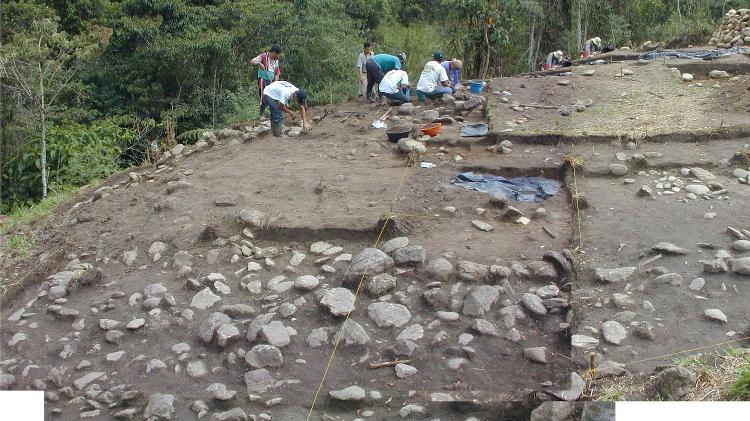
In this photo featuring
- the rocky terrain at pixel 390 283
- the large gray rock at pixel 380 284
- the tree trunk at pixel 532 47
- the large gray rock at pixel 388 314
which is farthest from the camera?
the tree trunk at pixel 532 47

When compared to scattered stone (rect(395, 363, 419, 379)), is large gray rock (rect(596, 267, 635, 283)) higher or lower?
higher

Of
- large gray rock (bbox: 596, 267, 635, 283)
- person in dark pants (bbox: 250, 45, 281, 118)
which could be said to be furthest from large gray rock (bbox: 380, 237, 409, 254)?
person in dark pants (bbox: 250, 45, 281, 118)

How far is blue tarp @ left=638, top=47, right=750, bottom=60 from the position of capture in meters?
12.3

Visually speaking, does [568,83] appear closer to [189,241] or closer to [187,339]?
[189,241]

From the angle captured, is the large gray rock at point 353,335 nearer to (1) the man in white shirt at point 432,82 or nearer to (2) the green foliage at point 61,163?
(1) the man in white shirt at point 432,82

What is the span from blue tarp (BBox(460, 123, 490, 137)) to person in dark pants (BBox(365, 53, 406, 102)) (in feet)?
7.91

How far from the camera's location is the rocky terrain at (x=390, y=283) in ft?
13.3

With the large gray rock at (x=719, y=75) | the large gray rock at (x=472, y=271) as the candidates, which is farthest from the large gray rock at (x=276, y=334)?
the large gray rock at (x=719, y=75)

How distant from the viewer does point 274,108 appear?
8.72m

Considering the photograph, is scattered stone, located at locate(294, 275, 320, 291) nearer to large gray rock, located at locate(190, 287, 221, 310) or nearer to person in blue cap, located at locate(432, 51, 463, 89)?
large gray rock, located at locate(190, 287, 221, 310)

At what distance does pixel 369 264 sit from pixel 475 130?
154 inches

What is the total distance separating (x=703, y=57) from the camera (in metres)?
12.1

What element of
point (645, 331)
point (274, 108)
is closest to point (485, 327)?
point (645, 331)

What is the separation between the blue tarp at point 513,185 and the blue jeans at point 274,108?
279cm
